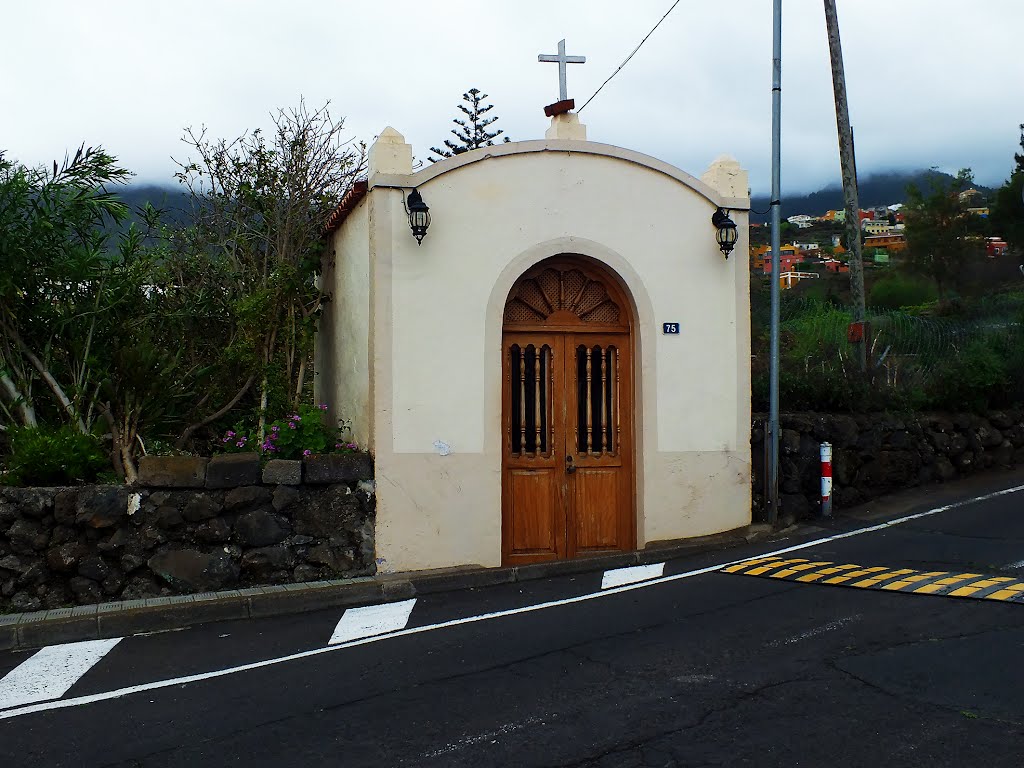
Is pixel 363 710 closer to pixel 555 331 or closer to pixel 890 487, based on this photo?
pixel 555 331

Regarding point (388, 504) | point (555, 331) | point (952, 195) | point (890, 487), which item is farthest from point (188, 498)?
point (952, 195)

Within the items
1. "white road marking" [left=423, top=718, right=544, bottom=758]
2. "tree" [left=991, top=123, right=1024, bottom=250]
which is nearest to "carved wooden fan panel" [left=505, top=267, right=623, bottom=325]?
"white road marking" [left=423, top=718, right=544, bottom=758]

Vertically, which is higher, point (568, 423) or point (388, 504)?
point (568, 423)

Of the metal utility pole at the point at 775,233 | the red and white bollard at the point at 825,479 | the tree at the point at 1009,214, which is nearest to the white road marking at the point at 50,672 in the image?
the metal utility pole at the point at 775,233

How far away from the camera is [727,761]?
4.60 m

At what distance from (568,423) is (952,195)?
41.4 metres

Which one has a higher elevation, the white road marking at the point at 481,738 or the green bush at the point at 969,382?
the green bush at the point at 969,382

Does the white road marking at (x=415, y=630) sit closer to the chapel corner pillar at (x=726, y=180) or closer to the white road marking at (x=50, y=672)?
the white road marking at (x=50, y=672)

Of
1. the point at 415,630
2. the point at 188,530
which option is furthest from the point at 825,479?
the point at 188,530

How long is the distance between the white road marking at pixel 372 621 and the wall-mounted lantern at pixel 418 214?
11.5ft

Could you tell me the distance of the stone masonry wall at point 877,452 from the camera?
11.6 meters

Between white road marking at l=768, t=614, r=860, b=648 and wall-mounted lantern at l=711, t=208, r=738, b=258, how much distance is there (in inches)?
192

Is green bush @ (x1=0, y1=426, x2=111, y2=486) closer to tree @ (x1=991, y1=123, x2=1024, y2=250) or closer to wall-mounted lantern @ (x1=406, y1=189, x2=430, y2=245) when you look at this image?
wall-mounted lantern @ (x1=406, y1=189, x2=430, y2=245)

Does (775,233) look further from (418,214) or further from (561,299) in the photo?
(418,214)
